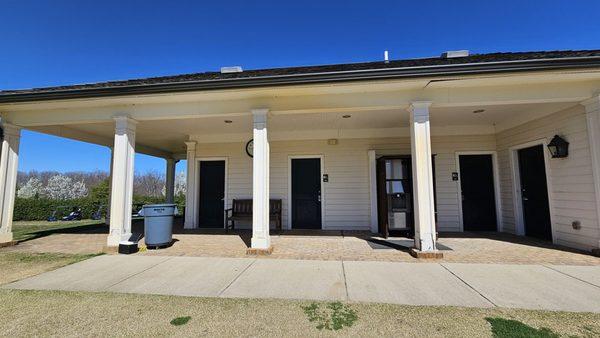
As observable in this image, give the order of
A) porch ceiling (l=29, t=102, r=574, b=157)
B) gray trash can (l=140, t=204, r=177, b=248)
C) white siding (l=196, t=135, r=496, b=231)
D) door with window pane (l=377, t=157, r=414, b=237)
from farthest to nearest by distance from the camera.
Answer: white siding (l=196, t=135, r=496, b=231)
door with window pane (l=377, t=157, r=414, b=237)
porch ceiling (l=29, t=102, r=574, b=157)
gray trash can (l=140, t=204, r=177, b=248)

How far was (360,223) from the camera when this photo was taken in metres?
8.20

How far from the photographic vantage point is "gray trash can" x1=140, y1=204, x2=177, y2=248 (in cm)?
566

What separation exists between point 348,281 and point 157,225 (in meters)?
4.13

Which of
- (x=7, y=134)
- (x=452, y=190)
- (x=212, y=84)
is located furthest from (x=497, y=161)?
(x=7, y=134)

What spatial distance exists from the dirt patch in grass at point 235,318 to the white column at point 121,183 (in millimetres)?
2494

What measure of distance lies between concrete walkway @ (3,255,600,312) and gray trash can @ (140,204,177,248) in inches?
36.7

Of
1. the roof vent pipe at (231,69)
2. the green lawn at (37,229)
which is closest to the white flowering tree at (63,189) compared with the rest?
the green lawn at (37,229)

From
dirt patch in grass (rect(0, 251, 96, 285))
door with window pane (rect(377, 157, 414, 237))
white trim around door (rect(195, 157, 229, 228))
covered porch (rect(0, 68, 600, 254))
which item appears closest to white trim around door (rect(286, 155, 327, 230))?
covered porch (rect(0, 68, 600, 254))

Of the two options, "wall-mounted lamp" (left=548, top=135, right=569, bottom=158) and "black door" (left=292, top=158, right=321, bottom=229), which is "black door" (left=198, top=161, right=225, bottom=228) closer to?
"black door" (left=292, top=158, right=321, bottom=229)

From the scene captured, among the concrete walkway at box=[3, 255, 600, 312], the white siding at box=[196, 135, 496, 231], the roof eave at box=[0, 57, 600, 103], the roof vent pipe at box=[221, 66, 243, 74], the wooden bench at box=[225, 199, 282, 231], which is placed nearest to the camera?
the concrete walkway at box=[3, 255, 600, 312]

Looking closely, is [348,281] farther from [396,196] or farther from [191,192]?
[191,192]

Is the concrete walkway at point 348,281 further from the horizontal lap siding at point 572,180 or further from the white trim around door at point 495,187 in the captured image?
the white trim around door at point 495,187

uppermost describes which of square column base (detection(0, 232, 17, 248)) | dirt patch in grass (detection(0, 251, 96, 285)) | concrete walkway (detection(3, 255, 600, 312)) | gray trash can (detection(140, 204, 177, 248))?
gray trash can (detection(140, 204, 177, 248))

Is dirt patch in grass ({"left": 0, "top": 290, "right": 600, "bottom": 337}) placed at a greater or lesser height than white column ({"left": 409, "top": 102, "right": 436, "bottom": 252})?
lesser
